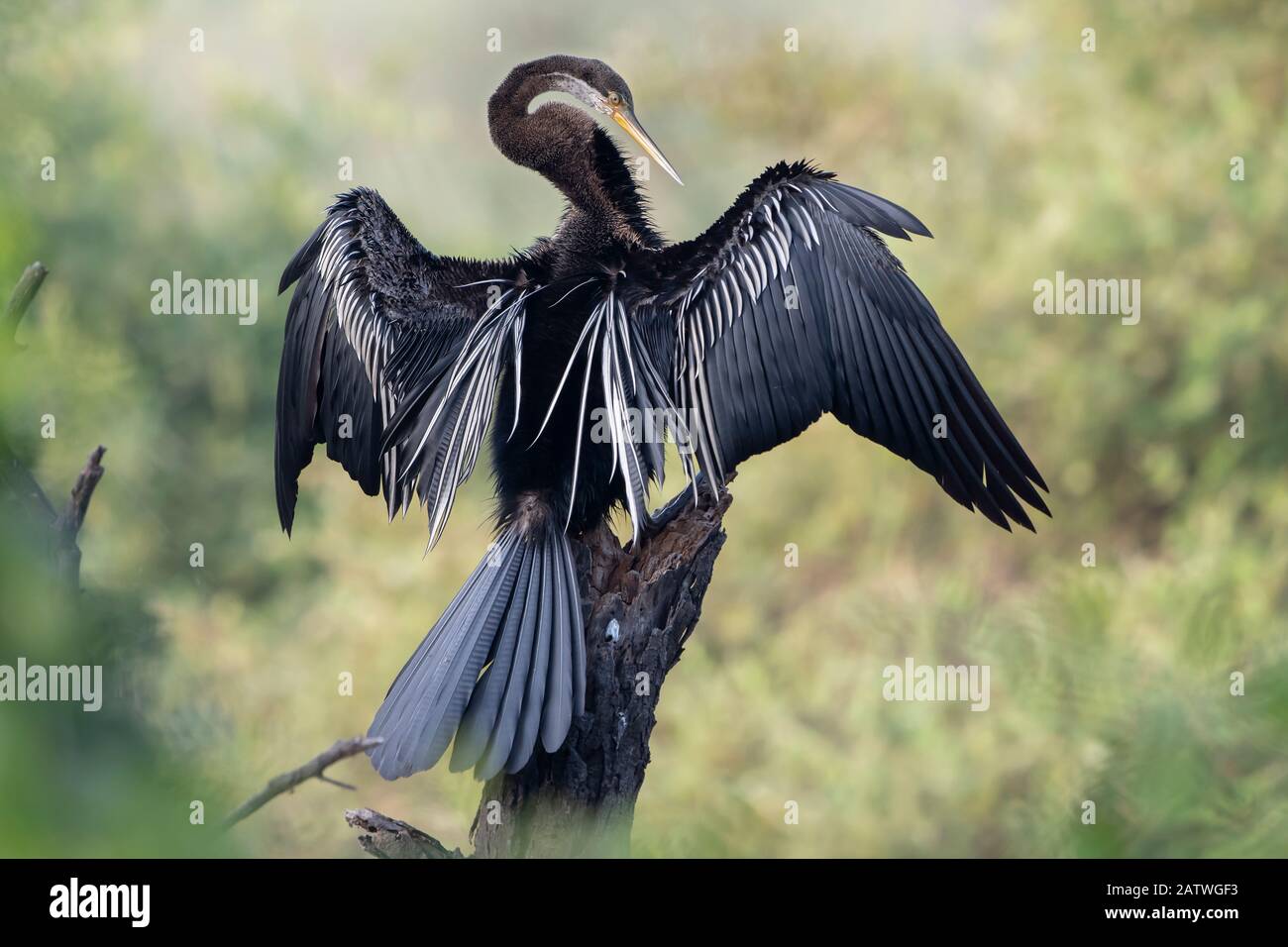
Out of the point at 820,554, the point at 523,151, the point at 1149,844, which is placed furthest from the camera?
the point at 820,554

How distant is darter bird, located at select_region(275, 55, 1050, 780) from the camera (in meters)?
3.50

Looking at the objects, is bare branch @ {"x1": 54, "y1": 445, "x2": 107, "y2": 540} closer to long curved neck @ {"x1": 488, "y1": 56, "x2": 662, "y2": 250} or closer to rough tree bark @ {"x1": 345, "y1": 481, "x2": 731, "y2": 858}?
rough tree bark @ {"x1": 345, "y1": 481, "x2": 731, "y2": 858}

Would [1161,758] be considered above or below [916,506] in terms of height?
below

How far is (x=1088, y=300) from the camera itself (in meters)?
11.1

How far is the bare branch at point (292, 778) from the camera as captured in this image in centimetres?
77

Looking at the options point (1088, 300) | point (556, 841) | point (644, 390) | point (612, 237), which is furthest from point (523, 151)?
point (1088, 300)

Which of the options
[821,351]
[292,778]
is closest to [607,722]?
[821,351]

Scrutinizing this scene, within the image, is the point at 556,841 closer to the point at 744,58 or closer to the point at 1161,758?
the point at 1161,758

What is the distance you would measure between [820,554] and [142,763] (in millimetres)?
11619

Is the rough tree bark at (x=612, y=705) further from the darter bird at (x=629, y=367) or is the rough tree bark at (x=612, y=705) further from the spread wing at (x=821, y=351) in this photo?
the spread wing at (x=821, y=351)

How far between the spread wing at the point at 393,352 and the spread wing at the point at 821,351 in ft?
1.54

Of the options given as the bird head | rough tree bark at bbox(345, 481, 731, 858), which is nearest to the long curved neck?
the bird head

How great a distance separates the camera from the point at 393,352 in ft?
12.2

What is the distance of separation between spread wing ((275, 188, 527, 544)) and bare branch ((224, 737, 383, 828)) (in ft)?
8.31
